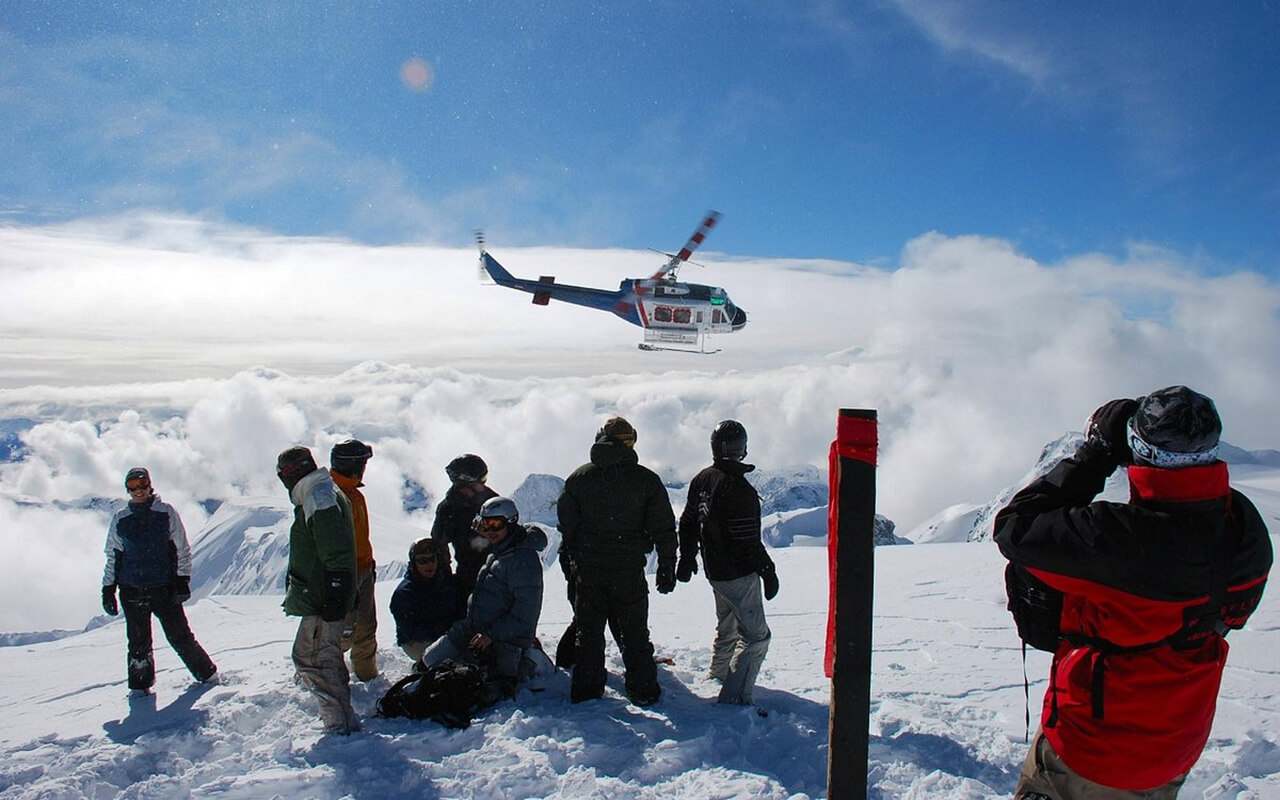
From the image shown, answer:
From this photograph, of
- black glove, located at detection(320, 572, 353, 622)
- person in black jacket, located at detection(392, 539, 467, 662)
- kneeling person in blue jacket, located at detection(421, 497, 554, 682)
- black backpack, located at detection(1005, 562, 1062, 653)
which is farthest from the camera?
person in black jacket, located at detection(392, 539, 467, 662)

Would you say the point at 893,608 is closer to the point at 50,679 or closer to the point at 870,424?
the point at 870,424

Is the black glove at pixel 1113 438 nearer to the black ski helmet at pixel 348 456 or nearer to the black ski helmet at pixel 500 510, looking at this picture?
the black ski helmet at pixel 500 510

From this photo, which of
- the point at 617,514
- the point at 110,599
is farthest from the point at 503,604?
the point at 110,599

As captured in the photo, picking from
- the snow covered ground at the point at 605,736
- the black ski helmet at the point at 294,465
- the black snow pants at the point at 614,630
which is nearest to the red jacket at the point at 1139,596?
the snow covered ground at the point at 605,736

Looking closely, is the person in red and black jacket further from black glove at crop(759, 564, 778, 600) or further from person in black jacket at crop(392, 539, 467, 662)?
person in black jacket at crop(392, 539, 467, 662)

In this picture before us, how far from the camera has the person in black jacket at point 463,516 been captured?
681 centimetres

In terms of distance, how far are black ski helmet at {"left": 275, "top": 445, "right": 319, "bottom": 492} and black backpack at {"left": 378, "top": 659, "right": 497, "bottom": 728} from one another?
5.61 ft

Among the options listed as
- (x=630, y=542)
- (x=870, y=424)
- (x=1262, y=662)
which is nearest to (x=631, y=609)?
(x=630, y=542)

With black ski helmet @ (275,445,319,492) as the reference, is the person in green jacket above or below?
below

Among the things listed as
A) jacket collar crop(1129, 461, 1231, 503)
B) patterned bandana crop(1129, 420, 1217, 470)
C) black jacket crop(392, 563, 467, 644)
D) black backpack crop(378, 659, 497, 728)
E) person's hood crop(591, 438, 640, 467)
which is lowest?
black backpack crop(378, 659, 497, 728)

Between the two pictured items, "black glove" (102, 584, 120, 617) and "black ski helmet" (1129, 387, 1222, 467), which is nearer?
"black ski helmet" (1129, 387, 1222, 467)

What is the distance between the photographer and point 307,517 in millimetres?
5223

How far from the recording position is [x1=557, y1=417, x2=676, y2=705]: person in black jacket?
18.3ft

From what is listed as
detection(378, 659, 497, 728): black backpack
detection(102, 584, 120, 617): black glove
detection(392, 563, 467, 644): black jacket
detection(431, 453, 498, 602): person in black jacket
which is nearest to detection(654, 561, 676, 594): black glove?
detection(378, 659, 497, 728): black backpack
